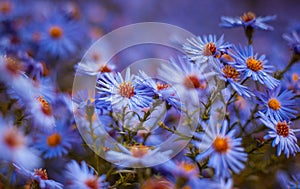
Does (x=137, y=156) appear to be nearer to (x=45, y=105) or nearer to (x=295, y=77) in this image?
(x=45, y=105)

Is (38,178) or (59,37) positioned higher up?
(59,37)

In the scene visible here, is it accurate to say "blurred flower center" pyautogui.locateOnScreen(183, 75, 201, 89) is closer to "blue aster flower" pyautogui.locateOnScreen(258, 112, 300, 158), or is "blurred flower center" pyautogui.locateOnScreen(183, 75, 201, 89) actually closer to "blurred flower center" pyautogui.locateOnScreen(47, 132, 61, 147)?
"blue aster flower" pyautogui.locateOnScreen(258, 112, 300, 158)

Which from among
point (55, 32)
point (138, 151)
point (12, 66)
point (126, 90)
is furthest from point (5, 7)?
point (138, 151)

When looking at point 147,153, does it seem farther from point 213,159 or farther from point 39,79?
point 39,79

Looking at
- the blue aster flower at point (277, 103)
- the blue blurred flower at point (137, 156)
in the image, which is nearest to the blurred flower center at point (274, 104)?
the blue aster flower at point (277, 103)

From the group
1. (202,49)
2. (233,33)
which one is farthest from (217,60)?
(233,33)

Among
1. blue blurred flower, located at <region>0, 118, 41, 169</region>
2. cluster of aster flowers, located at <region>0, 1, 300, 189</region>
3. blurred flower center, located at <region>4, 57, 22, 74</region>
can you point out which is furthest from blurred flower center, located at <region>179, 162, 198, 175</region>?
blurred flower center, located at <region>4, 57, 22, 74</region>
